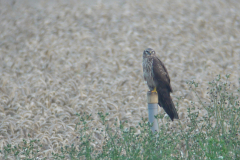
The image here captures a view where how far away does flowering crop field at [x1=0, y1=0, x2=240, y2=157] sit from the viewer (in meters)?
3.92

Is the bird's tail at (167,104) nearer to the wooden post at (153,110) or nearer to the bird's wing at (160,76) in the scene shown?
the bird's wing at (160,76)

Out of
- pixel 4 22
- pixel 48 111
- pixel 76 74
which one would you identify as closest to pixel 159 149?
pixel 48 111

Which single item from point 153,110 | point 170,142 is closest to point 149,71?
point 153,110

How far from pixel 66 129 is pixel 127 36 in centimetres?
286

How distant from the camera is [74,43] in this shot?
18.5 feet

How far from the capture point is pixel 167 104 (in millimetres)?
2832

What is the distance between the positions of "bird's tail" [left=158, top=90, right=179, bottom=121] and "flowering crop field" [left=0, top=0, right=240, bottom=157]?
0.50ft

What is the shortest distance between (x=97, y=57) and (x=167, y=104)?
268 centimetres

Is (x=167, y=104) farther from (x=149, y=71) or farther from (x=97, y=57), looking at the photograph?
(x=97, y=57)

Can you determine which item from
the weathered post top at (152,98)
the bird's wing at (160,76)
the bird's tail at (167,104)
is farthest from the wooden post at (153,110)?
the bird's wing at (160,76)

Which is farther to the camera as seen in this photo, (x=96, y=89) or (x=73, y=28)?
(x=73, y=28)

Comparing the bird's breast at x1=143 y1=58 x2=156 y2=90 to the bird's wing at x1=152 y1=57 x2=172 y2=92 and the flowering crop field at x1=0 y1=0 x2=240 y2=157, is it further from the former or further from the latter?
the flowering crop field at x1=0 y1=0 x2=240 y2=157

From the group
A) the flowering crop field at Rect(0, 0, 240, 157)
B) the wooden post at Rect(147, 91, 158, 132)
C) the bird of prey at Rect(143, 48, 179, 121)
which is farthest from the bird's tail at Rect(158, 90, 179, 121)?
the wooden post at Rect(147, 91, 158, 132)

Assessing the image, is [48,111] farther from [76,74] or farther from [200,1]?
[200,1]
